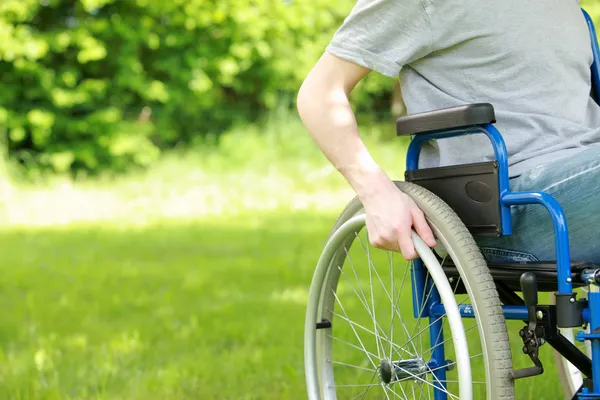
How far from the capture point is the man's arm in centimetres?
189

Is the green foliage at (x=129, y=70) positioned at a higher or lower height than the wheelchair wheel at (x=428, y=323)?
higher

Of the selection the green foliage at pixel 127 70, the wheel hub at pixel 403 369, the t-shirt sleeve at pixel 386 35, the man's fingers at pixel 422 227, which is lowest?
the wheel hub at pixel 403 369

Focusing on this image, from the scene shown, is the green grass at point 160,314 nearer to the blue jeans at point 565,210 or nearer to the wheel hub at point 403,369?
the wheel hub at point 403,369

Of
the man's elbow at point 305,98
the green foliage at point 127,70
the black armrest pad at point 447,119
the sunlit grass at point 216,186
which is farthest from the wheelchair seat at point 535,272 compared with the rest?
the green foliage at point 127,70

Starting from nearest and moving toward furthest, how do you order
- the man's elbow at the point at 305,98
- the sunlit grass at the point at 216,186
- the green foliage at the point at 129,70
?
1. the man's elbow at the point at 305,98
2. the sunlit grass at the point at 216,186
3. the green foliage at the point at 129,70

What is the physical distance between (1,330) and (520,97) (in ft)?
9.67

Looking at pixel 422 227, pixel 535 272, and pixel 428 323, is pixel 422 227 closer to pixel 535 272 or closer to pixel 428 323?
pixel 535 272

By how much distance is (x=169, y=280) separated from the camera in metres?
5.41

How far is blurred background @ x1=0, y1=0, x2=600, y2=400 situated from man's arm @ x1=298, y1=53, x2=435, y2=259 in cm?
118

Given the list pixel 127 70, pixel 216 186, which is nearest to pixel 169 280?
pixel 216 186

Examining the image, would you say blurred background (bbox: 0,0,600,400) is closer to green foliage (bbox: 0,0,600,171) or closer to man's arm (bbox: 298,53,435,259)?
green foliage (bbox: 0,0,600,171)

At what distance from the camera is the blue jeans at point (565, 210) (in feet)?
5.75

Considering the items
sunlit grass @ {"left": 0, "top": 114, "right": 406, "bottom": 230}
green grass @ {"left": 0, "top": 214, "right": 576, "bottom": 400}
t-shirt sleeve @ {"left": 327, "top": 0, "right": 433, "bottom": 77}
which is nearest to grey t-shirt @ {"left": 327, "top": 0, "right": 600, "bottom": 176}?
t-shirt sleeve @ {"left": 327, "top": 0, "right": 433, "bottom": 77}

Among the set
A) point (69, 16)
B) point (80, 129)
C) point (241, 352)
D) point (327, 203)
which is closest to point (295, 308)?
point (241, 352)
